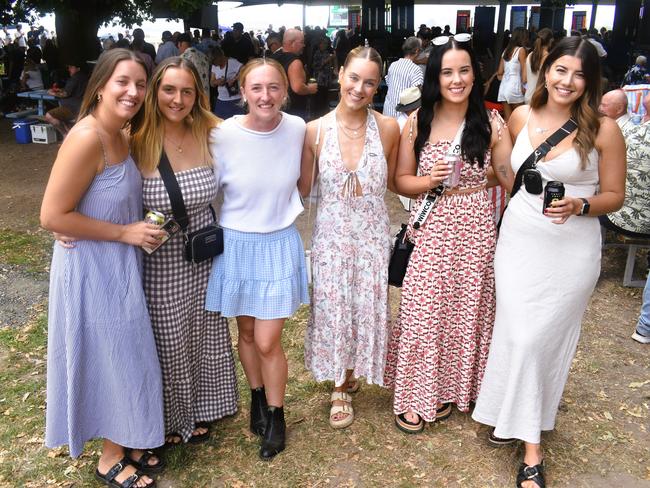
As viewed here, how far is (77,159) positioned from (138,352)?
0.85 meters

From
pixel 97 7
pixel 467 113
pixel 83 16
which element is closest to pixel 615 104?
pixel 467 113

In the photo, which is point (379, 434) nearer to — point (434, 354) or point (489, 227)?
point (434, 354)

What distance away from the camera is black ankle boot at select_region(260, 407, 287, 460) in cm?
304

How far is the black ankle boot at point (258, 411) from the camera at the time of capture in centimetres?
318

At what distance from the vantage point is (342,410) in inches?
131

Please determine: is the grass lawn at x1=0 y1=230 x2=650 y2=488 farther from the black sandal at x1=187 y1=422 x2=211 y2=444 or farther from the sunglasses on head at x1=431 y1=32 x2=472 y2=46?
the sunglasses on head at x1=431 y1=32 x2=472 y2=46

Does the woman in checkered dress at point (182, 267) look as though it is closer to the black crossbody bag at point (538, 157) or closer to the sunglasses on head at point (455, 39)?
the sunglasses on head at point (455, 39)

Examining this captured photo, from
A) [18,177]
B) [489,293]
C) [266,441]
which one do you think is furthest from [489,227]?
[18,177]

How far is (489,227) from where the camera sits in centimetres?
293

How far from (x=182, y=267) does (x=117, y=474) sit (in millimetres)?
999

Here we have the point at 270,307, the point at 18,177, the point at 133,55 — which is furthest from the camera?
the point at 18,177

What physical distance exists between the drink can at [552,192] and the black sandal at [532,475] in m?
1.25

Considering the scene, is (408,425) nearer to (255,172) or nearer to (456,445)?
(456,445)

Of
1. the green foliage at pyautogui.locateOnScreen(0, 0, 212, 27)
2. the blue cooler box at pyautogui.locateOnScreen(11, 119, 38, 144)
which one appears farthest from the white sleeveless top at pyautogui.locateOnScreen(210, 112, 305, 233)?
the blue cooler box at pyautogui.locateOnScreen(11, 119, 38, 144)
